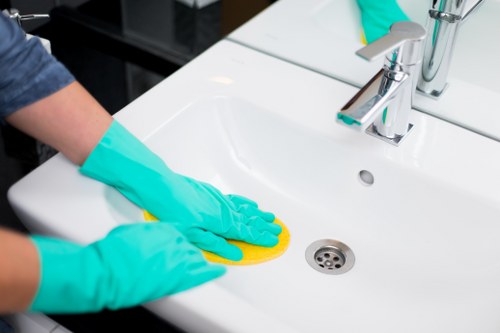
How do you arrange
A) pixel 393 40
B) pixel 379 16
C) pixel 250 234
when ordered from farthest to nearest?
pixel 379 16, pixel 250 234, pixel 393 40

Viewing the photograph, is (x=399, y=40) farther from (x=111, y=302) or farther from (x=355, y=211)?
(x=111, y=302)

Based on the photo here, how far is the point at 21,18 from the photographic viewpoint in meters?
0.90

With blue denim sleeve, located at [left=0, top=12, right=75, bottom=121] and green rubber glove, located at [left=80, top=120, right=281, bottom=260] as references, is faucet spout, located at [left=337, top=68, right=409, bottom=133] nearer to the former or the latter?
green rubber glove, located at [left=80, top=120, right=281, bottom=260]

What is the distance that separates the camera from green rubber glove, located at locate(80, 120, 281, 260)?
2.44 ft

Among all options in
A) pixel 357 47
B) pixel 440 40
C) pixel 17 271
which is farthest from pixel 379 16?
pixel 17 271

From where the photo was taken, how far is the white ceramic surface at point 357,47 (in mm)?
897

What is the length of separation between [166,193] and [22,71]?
9.2 inches

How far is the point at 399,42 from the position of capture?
71 cm

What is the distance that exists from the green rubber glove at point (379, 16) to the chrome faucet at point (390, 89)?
217mm

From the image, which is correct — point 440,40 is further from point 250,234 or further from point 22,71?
point 22,71

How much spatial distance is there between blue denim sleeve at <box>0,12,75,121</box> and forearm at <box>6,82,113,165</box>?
11 millimetres

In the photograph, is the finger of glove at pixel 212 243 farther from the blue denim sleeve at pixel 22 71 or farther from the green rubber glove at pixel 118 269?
the blue denim sleeve at pixel 22 71

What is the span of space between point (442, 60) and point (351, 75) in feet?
0.50

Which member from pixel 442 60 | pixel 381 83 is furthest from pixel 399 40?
pixel 442 60
